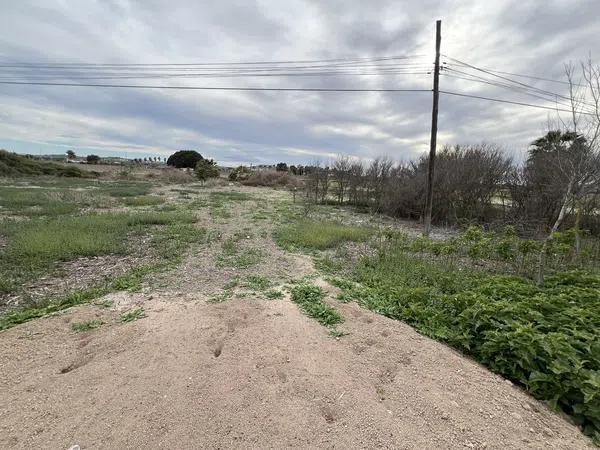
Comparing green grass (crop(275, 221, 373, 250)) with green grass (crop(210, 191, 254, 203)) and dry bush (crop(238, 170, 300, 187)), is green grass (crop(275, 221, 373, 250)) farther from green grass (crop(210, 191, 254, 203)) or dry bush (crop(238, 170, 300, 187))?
dry bush (crop(238, 170, 300, 187))

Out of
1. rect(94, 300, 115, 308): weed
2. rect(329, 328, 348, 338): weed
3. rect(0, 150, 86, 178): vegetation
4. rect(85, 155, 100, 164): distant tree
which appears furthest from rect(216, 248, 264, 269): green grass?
rect(85, 155, 100, 164): distant tree

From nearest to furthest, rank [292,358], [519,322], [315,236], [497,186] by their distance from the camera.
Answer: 1. [292,358]
2. [519,322]
3. [315,236]
4. [497,186]

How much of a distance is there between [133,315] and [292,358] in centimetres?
198

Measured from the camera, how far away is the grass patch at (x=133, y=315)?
3.19 m

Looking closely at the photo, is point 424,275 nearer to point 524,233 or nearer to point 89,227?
point 524,233

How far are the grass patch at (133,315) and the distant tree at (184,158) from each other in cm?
6024

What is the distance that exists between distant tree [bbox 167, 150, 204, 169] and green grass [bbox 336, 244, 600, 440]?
60826mm

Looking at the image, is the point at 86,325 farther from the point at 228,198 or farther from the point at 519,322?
the point at 228,198

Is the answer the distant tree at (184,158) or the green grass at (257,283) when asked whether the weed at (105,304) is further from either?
the distant tree at (184,158)

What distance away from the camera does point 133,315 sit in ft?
10.7

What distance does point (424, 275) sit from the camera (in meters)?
4.95

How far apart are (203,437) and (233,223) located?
846cm

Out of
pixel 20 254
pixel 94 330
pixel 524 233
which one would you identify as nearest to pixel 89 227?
pixel 20 254

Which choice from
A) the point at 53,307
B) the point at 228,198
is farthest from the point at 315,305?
the point at 228,198
